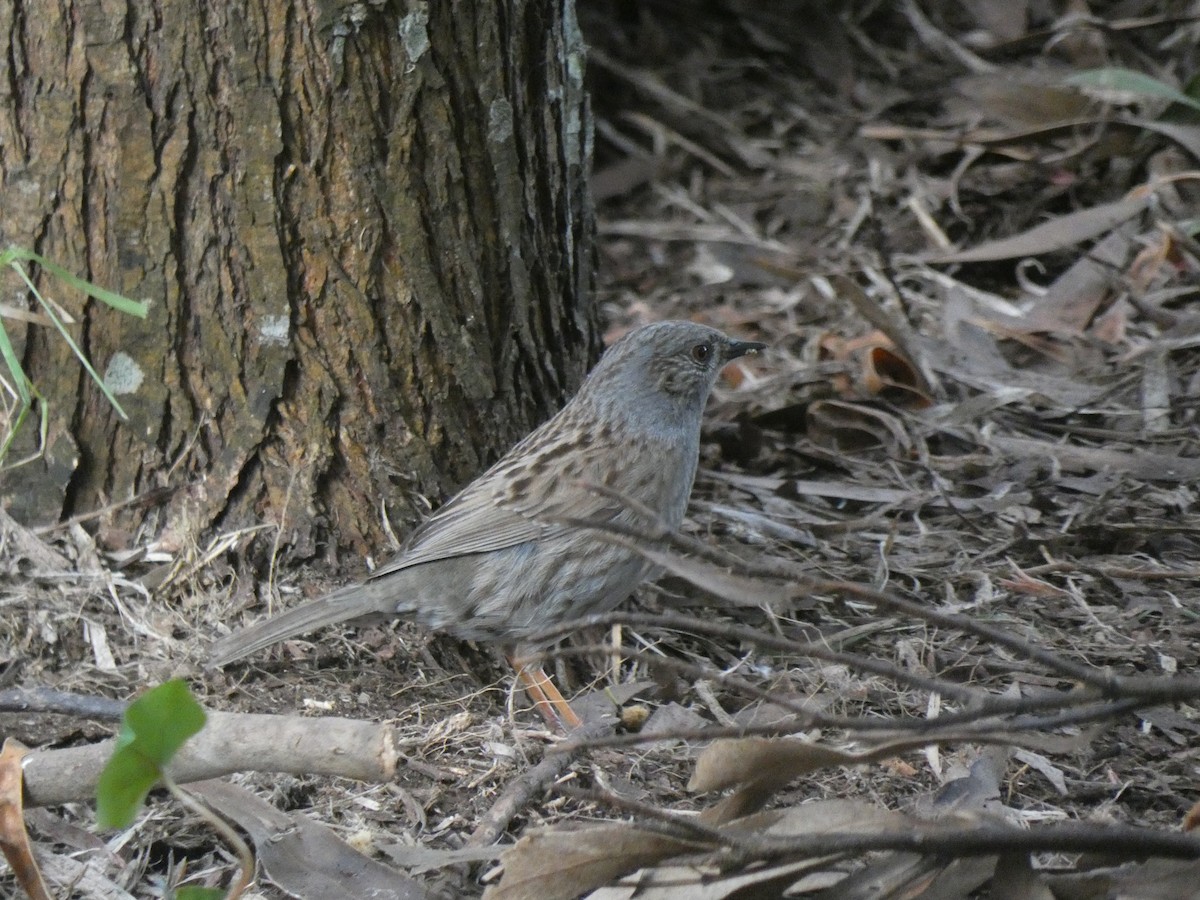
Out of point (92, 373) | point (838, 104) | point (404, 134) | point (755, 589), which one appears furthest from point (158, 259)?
point (838, 104)

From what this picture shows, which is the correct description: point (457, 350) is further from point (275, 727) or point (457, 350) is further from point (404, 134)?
point (275, 727)

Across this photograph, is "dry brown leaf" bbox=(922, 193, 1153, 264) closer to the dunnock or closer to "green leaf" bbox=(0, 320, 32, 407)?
the dunnock

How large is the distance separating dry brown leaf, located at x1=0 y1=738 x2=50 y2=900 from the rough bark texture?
51.7 inches

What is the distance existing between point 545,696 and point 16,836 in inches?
66.9

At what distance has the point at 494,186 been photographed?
179 inches

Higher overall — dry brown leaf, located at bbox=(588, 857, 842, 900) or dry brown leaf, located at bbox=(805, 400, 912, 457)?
dry brown leaf, located at bbox=(805, 400, 912, 457)

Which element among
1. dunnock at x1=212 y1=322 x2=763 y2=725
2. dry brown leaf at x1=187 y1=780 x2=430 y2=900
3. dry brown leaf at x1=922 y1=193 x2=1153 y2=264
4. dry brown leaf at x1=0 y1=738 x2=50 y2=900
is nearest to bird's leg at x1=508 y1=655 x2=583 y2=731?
dunnock at x1=212 y1=322 x2=763 y2=725

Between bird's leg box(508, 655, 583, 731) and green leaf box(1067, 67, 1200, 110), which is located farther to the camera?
green leaf box(1067, 67, 1200, 110)

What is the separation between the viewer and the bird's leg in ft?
14.5

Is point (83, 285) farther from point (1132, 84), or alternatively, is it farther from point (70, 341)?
point (1132, 84)

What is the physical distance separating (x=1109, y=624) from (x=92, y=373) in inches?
128

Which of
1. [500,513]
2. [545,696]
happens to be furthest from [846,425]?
[545,696]

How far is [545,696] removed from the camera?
14.9ft

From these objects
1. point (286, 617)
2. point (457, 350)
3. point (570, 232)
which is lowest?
point (286, 617)
